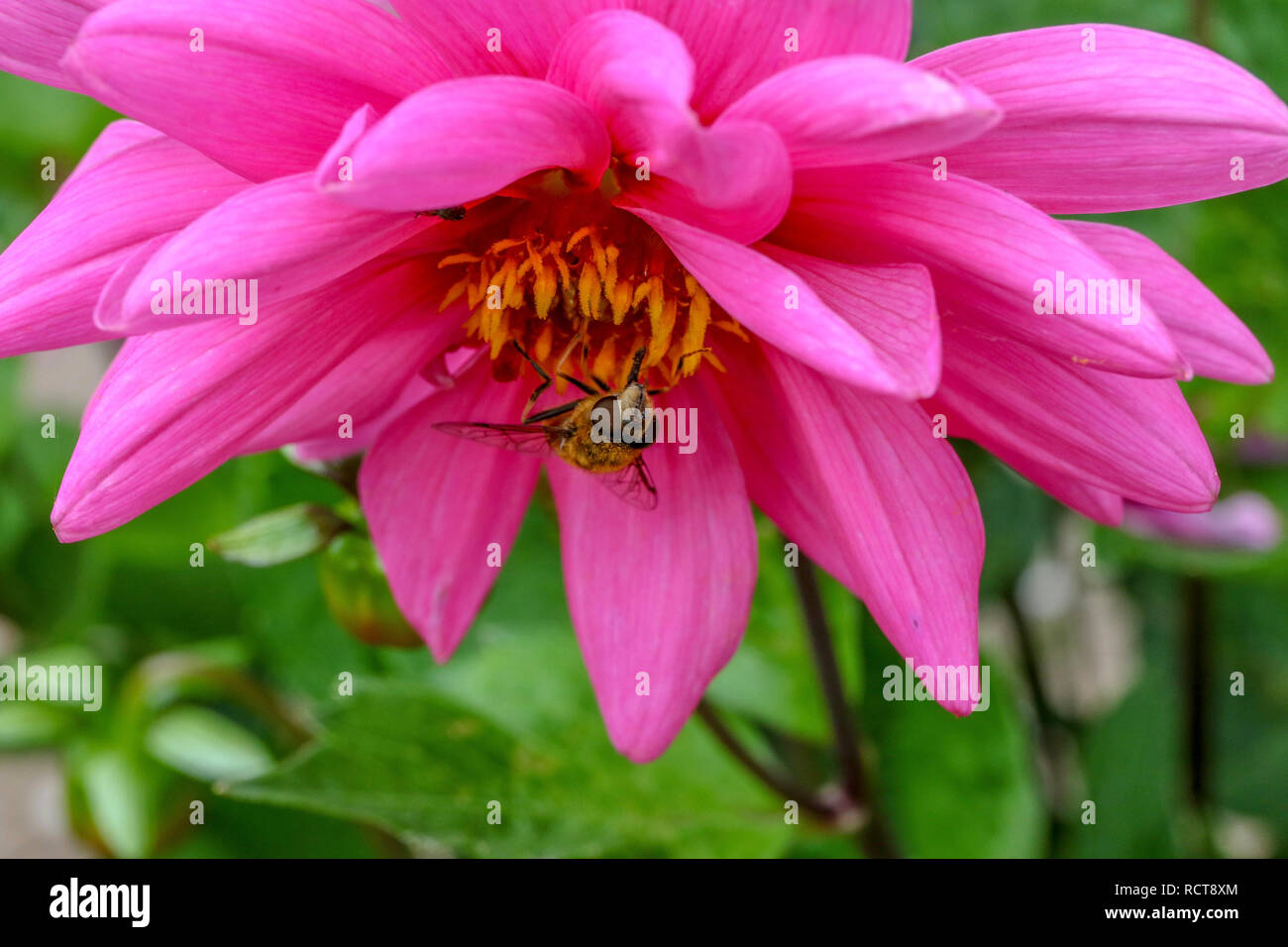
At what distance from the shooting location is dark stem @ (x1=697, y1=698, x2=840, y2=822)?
0.67 m

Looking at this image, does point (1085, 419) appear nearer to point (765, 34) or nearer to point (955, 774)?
point (765, 34)

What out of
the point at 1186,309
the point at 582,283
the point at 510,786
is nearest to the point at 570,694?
the point at 510,786

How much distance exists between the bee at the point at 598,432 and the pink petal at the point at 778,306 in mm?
88

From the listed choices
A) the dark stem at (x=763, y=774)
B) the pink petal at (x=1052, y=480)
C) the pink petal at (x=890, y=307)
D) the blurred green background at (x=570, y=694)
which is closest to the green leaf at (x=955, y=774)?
the blurred green background at (x=570, y=694)

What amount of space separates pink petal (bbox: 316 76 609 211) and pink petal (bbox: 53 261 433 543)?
10 centimetres

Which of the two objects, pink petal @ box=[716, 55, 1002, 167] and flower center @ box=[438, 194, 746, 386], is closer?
pink petal @ box=[716, 55, 1002, 167]

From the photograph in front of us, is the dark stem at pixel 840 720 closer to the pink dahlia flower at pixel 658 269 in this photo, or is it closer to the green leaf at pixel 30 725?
the pink dahlia flower at pixel 658 269

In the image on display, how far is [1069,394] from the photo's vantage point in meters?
0.46

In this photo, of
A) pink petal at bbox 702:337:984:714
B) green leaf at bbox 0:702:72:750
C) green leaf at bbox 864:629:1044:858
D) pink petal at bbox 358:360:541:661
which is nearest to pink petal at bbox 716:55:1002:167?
pink petal at bbox 702:337:984:714

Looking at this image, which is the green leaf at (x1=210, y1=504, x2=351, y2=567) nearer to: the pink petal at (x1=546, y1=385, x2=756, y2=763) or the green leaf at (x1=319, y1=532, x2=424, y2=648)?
the green leaf at (x1=319, y1=532, x2=424, y2=648)

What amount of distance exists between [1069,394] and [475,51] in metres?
0.25
